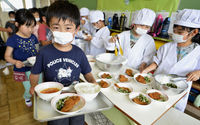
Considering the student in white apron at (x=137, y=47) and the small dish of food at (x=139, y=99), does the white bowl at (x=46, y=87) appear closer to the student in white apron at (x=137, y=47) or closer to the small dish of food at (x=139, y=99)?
the small dish of food at (x=139, y=99)

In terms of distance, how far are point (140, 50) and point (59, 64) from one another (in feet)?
3.93

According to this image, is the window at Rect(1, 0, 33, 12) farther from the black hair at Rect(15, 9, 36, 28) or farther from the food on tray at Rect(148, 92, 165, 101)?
the food on tray at Rect(148, 92, 165, 101)

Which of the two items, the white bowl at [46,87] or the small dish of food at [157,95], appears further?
the small dish of food at [157,95]

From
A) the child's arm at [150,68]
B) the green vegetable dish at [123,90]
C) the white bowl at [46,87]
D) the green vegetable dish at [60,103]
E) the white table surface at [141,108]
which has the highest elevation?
the white bowl at [46,87]

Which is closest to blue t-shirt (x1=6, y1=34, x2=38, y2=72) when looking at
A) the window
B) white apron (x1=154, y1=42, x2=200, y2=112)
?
white apron (x1=154, y1=42, x2=200, y2=112)

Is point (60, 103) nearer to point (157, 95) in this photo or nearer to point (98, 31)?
point (157, 95)

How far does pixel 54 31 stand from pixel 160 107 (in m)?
0.95

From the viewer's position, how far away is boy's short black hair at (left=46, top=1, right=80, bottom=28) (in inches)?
33.5

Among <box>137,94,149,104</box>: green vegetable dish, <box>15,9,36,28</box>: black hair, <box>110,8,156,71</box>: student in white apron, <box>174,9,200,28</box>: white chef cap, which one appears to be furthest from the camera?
<box>110,8,156,71</box>: student in white apron

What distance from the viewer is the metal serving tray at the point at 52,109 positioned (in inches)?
26.6

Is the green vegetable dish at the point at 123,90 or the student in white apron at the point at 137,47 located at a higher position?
the student in white apron at the point at 137,47

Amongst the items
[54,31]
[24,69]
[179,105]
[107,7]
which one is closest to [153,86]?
[179,105]

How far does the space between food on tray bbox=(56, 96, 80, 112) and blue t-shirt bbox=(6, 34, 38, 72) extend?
3.70ft

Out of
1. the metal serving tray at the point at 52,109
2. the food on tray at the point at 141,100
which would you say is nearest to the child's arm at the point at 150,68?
the food on tray at the point at 141,100
